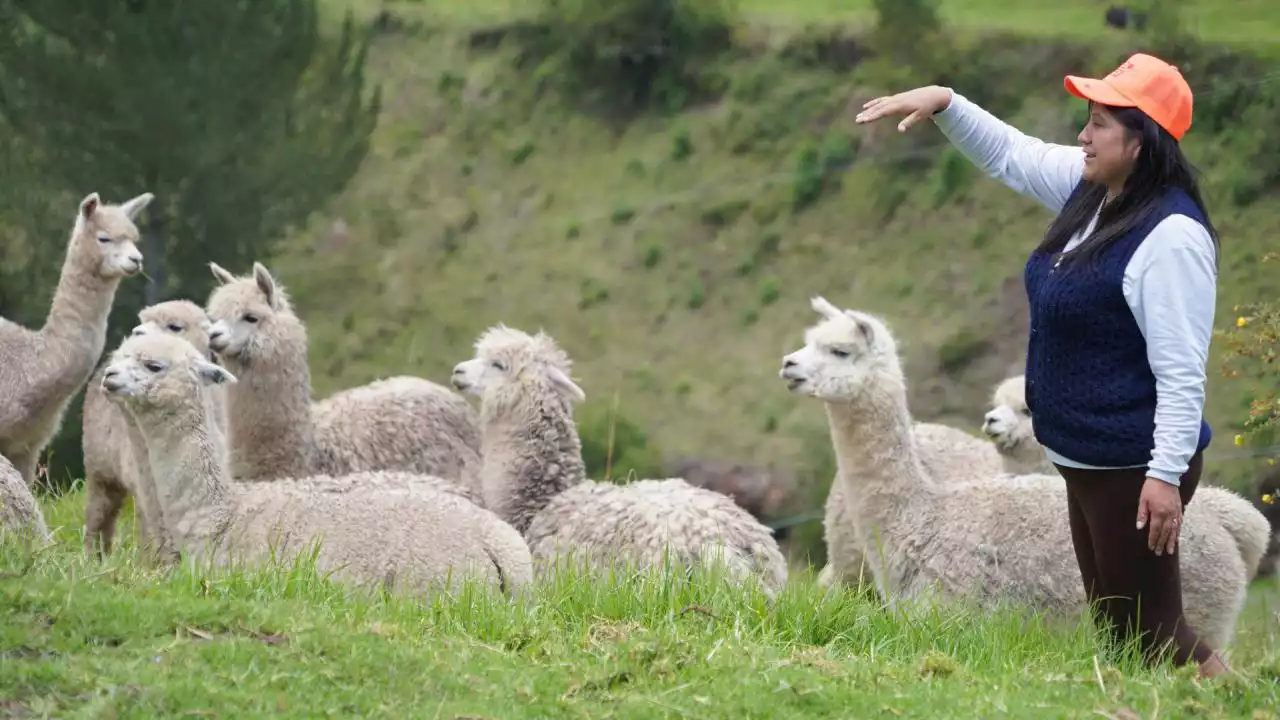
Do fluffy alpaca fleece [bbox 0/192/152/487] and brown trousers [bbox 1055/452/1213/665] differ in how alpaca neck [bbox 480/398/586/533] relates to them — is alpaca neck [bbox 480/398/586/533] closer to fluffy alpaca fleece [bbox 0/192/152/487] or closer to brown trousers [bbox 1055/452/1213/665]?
fluffy alpaca fleece [bbox 0/192/152/487]

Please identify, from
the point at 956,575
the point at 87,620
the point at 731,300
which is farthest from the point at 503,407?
the point at 731,300

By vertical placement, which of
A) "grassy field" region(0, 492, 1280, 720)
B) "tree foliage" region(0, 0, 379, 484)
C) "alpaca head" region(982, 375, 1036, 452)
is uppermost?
"tree foliage" region(0, 0, 379, 484)

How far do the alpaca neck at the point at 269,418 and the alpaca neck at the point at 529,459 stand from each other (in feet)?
3.02

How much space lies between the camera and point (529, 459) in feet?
22.6

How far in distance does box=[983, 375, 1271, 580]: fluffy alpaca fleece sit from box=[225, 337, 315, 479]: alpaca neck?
9.84ft

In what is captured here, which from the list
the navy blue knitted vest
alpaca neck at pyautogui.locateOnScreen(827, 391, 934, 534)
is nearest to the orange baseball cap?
the navy blue knitted vest

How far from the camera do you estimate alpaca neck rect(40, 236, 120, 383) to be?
7.71 meters

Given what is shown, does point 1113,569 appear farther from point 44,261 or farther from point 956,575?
point 44,261

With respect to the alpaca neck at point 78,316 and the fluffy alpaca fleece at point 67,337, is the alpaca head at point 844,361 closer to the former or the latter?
the fluffy alpaca fleece at point 67,337

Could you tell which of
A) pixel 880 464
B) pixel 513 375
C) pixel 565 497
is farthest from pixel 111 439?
pixel 880 464

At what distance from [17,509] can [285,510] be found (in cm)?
86

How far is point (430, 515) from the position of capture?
560 centimetres

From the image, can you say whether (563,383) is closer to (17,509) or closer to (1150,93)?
(17,509)

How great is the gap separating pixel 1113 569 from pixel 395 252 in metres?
29.3
